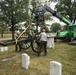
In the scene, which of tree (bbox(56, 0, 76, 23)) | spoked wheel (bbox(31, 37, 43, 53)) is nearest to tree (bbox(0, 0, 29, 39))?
tree (bbox(56, 0, 76, 23))

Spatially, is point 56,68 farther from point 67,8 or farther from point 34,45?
point 67,8

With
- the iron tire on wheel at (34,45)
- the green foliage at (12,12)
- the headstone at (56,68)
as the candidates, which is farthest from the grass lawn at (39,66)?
the green foliage at (12,12)

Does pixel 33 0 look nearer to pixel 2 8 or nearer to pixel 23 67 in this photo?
pixel 2 8

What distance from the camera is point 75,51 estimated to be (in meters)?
13.6

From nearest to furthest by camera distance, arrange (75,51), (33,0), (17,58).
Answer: (17,58), (75,51), (33,0)

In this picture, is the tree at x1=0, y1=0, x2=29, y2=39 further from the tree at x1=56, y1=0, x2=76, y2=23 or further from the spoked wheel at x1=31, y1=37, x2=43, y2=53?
the spoked wheel at x1=31, y1=37, x2=43, y2=53

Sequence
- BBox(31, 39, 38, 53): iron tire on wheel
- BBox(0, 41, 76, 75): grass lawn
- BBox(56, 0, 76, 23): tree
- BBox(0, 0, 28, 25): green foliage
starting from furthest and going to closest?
1. BBox(0, 0, 28, 25): green foliage
2. BBox(56, 0, 76, 23): tree
3. BBox(31, 39, 38, 53): iron tire on wheel
4. BBox(0, 41, 76, 75): grass lawn

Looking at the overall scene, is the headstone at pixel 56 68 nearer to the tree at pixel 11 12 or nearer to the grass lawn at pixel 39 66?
the grass lawn at pixel 39 66

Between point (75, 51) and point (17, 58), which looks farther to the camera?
point (75, 51)

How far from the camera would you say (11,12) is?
3000cm

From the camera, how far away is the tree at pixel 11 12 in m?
29.9

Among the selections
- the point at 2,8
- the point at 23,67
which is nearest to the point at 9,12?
the point at 2,8

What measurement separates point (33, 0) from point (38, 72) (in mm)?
29326

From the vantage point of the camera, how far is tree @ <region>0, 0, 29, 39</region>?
29.9m
